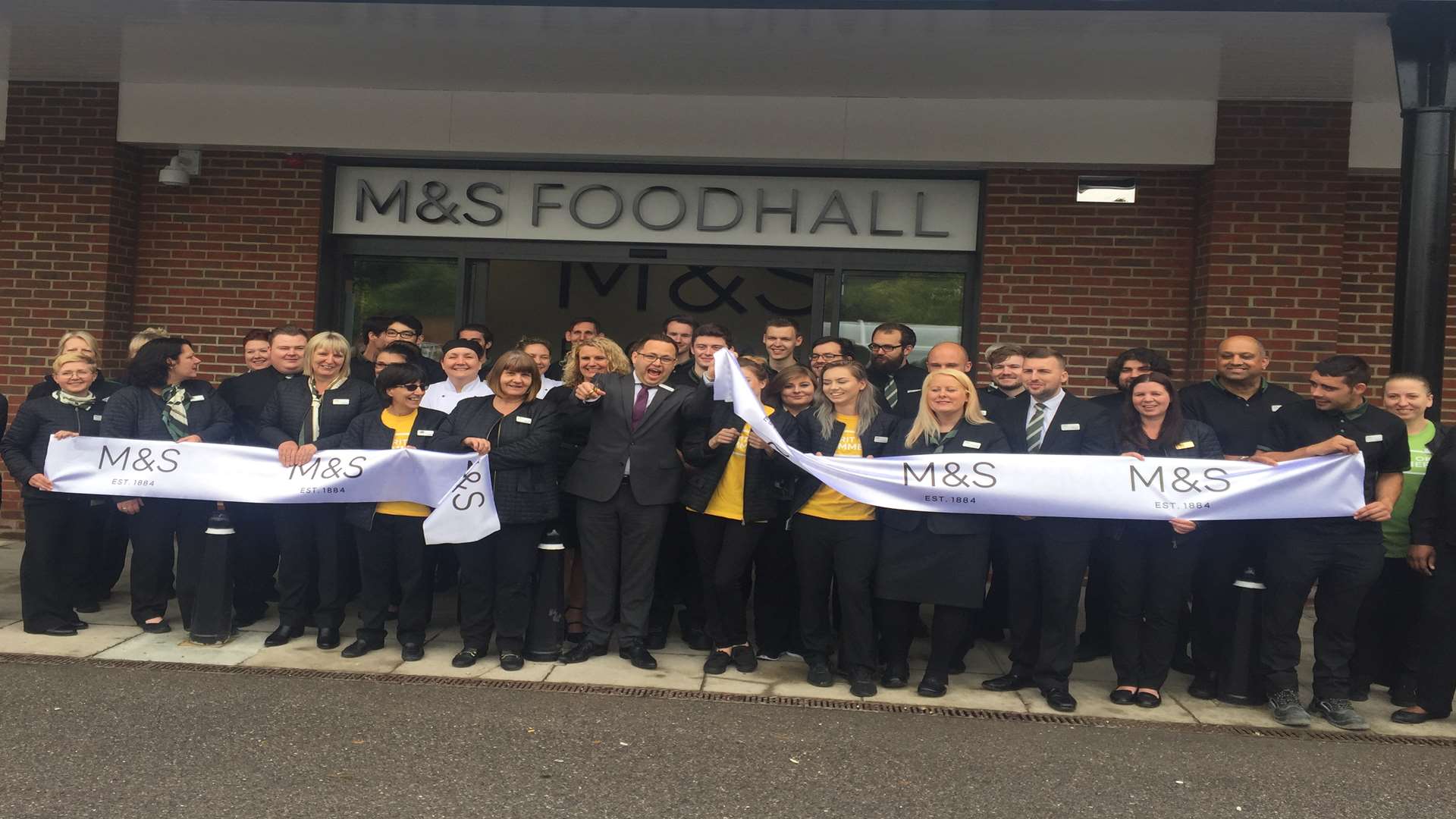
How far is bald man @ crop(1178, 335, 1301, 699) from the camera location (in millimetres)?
5840

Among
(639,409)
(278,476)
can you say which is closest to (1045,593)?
(639,409)

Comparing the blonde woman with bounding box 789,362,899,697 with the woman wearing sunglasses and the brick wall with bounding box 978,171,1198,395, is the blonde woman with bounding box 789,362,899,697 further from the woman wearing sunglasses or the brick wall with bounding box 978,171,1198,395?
the brick wall with bounding box 978,171,1198,395

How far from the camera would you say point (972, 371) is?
9.30 meters

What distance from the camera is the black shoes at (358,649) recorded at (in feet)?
19.9

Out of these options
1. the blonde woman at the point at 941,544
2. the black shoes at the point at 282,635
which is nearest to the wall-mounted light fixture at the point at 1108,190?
the blonde woman at the point at 941,544

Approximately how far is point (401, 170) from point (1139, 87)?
5.76m

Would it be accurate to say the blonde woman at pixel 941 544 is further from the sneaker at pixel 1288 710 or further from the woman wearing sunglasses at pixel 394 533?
the woman wearing sunglasses at pixel 394 533

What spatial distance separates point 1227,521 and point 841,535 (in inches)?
74.8

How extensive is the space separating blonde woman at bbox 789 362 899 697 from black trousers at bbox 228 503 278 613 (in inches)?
116

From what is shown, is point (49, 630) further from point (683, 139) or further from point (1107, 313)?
point (1107, 313)

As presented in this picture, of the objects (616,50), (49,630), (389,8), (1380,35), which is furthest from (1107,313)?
(49,630)

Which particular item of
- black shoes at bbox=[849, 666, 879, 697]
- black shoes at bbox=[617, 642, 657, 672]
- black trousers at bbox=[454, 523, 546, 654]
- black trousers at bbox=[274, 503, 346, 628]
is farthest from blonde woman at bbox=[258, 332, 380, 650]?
black shoes at bbox=[849, 666, 879, 697]

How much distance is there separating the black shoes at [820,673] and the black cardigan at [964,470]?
780mm

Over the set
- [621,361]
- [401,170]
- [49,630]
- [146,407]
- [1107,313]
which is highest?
[401,170]
